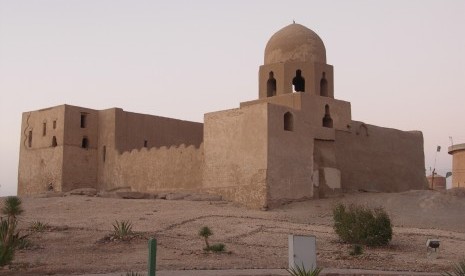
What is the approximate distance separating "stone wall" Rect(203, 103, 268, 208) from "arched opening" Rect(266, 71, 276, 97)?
2.90 m

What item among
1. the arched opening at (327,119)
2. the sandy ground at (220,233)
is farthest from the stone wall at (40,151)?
the arched opening at (327,119)

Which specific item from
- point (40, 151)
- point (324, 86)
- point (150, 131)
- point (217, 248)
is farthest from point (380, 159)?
point (40, 151)

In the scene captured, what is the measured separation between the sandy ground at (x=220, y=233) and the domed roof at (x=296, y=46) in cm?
618

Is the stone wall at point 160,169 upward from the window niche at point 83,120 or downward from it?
downward

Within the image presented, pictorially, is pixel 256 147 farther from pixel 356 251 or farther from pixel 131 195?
pixel 356 251

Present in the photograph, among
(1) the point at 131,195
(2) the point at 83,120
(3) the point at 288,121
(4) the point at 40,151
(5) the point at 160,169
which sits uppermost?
(2) the point at 83,120

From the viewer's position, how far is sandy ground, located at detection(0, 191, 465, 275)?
13227mm

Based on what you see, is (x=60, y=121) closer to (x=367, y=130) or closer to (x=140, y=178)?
(x=140, y=178)

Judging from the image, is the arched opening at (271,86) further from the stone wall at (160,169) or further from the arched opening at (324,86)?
the stone wall at (160,169)

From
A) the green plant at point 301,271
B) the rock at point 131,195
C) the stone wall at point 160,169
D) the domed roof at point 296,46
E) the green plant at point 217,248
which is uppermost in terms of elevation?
the domed roof at point 296,46

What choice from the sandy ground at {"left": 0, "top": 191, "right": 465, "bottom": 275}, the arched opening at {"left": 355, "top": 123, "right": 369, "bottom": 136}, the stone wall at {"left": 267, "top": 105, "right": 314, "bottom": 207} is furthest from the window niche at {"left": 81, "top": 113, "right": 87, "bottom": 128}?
the arched opening at {"left": 355, "top": 123, "right": 369, "bottom": 136}

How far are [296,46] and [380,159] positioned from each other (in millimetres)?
6342

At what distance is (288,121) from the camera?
2394cm

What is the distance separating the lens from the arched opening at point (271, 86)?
2647cm
